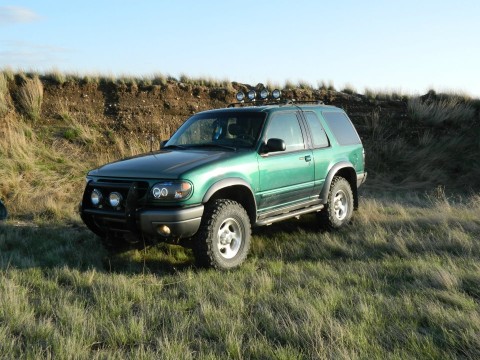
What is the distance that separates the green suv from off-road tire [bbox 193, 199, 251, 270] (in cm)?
1

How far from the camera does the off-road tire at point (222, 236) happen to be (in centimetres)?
537

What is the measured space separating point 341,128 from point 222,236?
3.22 meters

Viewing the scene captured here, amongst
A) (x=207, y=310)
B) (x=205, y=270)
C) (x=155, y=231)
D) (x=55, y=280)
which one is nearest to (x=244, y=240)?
(x=205, y=270)

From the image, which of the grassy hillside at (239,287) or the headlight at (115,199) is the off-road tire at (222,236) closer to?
the grassy hillside at (239,287)

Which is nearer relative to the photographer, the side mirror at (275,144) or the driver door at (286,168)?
the side mirror at (275,144)

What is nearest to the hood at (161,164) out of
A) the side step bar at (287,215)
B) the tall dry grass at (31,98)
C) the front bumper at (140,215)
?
the front bumper at (140,215)

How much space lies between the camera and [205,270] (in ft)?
17.8

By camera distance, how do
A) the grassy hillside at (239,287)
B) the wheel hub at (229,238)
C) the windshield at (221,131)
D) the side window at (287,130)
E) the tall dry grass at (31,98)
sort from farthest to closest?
the tall dry grass at (31,98), the side window at (287,130), the windshield at (221,131), the wheel hub at (229,238), the grassy hillside at (239,287)

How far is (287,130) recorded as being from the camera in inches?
265

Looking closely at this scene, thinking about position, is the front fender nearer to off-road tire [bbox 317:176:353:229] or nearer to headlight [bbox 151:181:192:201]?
headlight [bbox 151:181:192:201]

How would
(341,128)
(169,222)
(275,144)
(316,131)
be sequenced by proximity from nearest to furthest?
(169,222) → (275,144) → (316,131) → (341,128)

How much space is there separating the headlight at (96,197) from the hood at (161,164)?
213 millimetres

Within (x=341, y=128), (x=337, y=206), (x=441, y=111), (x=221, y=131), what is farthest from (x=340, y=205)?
(x=441, y=111)

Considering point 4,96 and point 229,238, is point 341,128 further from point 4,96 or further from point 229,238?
point 4,96
